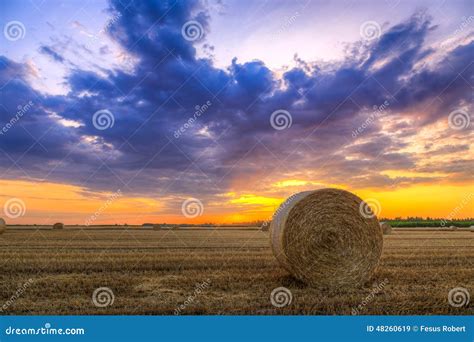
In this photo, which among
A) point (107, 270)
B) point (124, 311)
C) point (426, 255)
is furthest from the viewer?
point (426, 255)

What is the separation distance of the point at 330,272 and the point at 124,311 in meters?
4.43

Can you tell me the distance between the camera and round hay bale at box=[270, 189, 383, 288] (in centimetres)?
977

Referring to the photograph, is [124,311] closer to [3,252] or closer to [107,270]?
[107,270]

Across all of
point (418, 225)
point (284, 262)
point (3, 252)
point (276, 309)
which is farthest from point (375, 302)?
point (418, 225)

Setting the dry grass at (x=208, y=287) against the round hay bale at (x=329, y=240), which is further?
the round hay bale at (x=329, y=240)

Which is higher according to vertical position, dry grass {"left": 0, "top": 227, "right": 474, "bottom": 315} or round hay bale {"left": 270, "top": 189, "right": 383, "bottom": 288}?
round hay bale {"left": 270, "top": 189, "right": 383, "bottom": 288}

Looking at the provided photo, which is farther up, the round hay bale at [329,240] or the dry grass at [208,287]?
the round hay bale at [329,240]

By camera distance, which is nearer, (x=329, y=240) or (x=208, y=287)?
(x=208, y=287)

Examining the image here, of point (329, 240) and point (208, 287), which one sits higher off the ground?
point (329, 240)

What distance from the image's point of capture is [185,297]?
26.6 feet

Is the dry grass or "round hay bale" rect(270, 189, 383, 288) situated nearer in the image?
the dry grass

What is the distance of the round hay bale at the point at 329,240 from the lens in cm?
977

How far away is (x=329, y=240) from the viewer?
10.1 metres

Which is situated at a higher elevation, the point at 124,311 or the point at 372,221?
the point at 372,221
